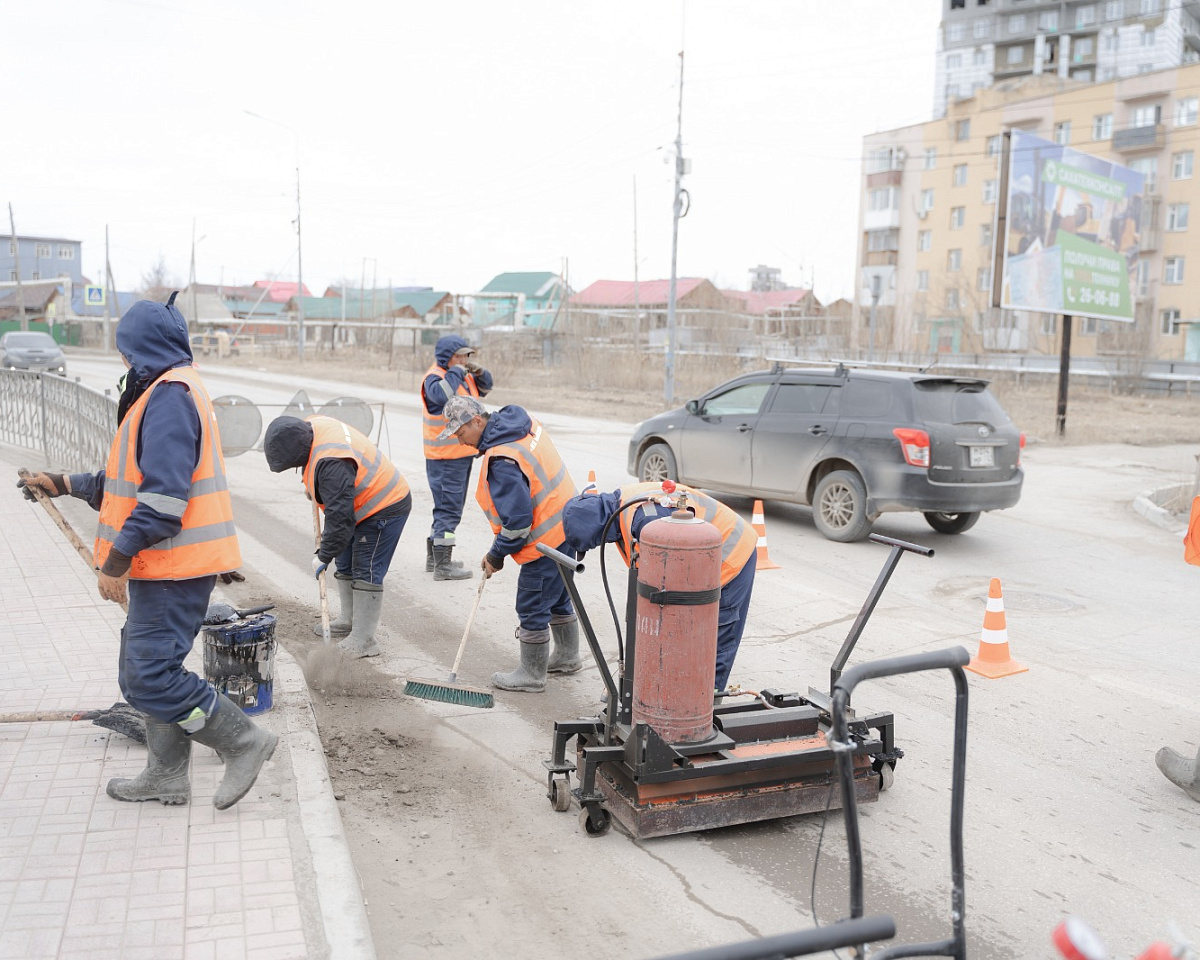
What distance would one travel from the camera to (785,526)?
1126 cm

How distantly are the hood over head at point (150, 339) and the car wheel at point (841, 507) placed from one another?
7446 millimetres

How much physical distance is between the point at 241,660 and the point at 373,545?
1.44 meters

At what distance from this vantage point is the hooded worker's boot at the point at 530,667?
5.87 meters

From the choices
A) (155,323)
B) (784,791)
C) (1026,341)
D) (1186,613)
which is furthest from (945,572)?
(1026,341)

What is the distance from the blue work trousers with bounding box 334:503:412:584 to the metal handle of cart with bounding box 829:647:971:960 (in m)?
4.21

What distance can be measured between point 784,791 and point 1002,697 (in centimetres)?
234

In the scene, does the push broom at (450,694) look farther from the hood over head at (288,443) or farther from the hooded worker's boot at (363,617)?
the hood over head at (288,443)

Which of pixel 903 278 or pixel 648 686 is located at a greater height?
pixel 903 278

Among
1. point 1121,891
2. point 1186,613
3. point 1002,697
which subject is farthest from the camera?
point 1186,613

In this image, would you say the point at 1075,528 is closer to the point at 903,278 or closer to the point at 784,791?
the point at 784,791

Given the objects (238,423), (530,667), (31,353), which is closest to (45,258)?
(31,353)

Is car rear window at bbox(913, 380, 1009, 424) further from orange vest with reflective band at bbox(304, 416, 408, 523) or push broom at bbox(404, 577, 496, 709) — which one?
push broom at bbox(404, 577, 496, 709)

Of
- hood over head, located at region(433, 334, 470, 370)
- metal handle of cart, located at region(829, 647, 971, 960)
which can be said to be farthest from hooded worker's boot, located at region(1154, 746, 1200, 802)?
hood over head, located at region(433, 334, 470, 370)

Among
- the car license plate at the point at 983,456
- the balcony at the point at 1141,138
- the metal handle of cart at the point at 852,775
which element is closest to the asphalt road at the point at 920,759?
the car license plate at the point at 983,456
